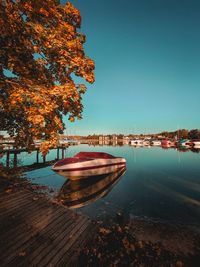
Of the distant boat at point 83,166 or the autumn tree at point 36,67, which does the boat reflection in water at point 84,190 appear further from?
the autumn tree at point 36,67

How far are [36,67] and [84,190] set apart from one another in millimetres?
11627

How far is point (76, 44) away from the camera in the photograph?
6.76 metres

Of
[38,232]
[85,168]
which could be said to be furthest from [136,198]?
[38,232]

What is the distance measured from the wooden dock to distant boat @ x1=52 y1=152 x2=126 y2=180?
8.65 m

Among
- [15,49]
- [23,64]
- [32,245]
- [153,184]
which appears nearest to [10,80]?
[23,64]

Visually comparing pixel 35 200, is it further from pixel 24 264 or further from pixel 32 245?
pixel 24 264

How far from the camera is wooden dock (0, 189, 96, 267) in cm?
434

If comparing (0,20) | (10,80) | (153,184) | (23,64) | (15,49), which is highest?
(0,20)

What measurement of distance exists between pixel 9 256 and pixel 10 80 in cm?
614

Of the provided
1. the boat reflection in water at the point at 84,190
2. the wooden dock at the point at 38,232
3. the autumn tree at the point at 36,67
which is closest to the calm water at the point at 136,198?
the boat reflection in water at the point at 84,190

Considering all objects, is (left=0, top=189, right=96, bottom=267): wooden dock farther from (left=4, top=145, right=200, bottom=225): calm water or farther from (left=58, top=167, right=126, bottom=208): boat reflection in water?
(left=58, top=167, right=126, bottom=208): boat reflection in water

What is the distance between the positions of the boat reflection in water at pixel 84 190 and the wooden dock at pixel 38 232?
5.01 m

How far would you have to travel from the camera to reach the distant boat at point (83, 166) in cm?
1658

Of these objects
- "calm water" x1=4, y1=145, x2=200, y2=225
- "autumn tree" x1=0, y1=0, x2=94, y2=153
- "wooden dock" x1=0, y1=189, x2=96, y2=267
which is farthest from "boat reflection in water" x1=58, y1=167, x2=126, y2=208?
"autumn tree" x1=0, y1=0, x2=94, y2=153
